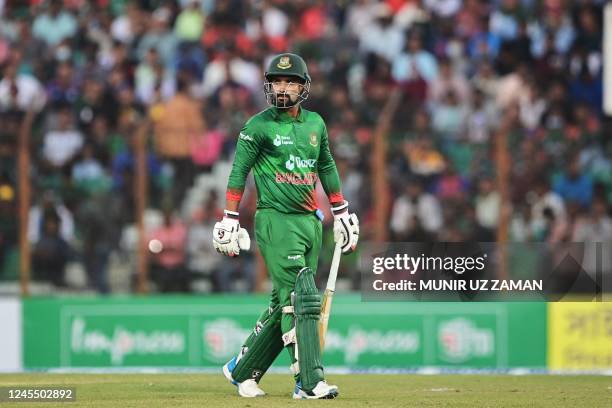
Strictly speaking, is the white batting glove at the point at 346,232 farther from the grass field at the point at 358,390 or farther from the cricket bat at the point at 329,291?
the grass field at the point at 358,390

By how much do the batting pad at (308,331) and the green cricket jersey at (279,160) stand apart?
68 cm

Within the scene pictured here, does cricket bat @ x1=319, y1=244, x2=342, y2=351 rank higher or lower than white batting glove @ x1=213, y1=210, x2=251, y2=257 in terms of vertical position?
lower

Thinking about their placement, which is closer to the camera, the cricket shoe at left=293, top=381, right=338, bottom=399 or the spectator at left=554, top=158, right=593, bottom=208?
the cricket shoe at left=293, top=381, right=338, bottom=399

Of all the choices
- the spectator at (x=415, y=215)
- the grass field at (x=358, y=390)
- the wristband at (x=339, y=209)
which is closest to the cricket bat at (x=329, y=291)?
the wristband at (x=339, y=209)

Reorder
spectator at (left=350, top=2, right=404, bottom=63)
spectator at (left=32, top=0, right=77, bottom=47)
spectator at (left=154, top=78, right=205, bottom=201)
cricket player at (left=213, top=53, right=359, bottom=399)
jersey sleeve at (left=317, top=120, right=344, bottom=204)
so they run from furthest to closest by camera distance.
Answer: spectator at (left=32, top=0, right=77, bottom=47)
spectator at (left=350, top=2, right=404, bottom=63)
spectator at (left=154, top=78, right=205, bottom=201)
jersey sleeve at (left=317, top=120, right=344, bottom=204)
cricket player at (left=213, top=53, right=359, bottom=399)

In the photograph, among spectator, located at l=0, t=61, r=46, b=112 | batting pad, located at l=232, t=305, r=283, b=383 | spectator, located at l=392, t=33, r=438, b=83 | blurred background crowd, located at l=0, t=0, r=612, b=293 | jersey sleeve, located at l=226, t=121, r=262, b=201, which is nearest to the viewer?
jersey sleeve, located at l=226, t=121, r=262, b=201

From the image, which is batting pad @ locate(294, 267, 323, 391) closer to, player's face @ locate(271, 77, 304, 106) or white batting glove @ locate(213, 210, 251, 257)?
white batting glove @ locate(213, 210, 251, 257)

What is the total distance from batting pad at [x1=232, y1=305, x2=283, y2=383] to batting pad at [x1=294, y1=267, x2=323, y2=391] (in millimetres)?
400

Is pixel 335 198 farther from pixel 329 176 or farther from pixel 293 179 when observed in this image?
pixel 293 179

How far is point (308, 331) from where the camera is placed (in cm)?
970

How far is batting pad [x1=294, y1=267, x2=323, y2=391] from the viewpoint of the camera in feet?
31.7

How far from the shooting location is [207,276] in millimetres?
15914

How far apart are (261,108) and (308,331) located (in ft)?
27.0

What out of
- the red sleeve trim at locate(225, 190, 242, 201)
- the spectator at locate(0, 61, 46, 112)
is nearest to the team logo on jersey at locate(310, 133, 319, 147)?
the red sleeve trim at locate(225, 190, 242, 201)
